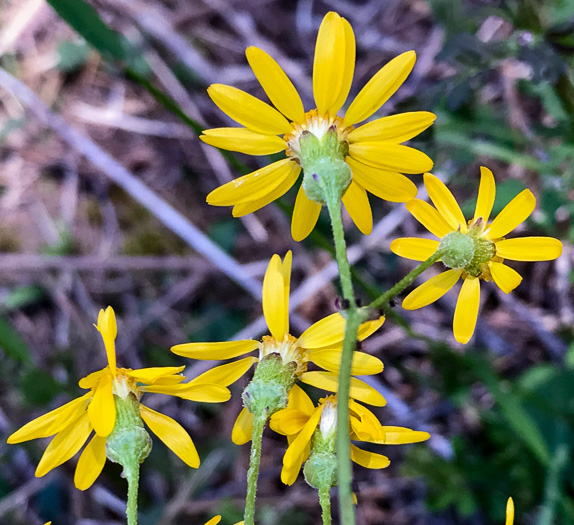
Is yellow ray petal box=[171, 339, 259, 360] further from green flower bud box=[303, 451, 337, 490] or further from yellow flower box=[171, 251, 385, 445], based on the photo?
green flower bud box=[303, 451, 337, 490]

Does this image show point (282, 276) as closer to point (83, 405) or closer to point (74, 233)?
point (83, 405)

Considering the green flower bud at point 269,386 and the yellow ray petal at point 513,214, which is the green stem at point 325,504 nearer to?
the green flower bud at point 269,386

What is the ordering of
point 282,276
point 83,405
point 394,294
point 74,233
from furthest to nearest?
point 74,233, point 282,276, point 83,405, point 394,294

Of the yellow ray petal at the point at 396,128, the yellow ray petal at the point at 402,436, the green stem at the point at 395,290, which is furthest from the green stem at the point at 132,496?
the yellow ray petal at the point at 396,128

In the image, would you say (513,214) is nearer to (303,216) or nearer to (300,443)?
(303,216)

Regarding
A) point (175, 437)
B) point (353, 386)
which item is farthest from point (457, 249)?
point (175, 437)

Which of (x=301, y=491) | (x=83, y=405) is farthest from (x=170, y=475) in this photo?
(x=83, y=405)
